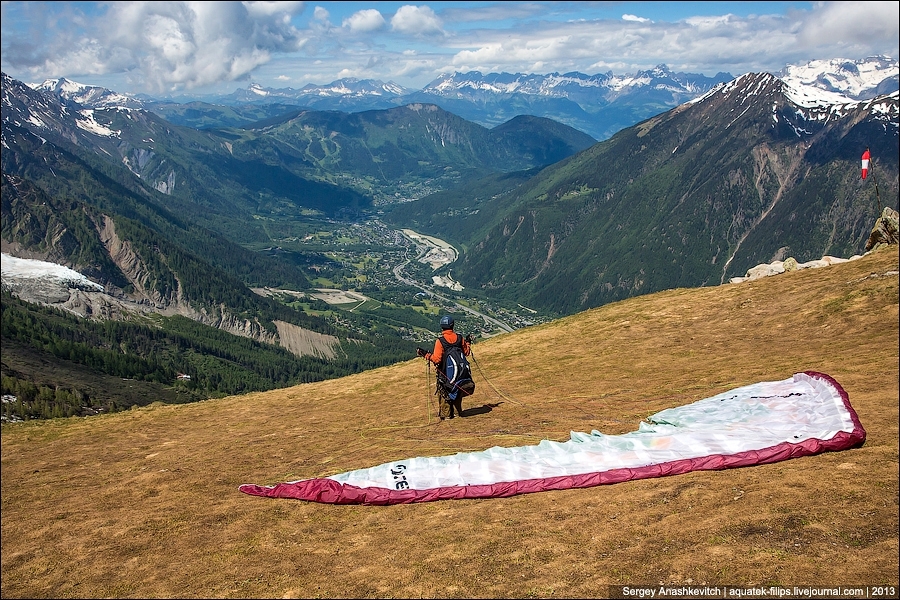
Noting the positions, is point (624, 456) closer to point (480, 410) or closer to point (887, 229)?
point (480, 410)

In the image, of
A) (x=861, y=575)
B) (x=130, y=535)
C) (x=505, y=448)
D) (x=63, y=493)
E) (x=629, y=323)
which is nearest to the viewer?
(x=861, y=575)

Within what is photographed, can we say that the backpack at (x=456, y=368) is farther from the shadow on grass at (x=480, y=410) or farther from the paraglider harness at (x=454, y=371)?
the shadow on grass at (x=480, y=410)

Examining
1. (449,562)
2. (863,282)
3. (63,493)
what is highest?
(863,282)

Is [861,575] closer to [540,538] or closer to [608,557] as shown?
[608,557]

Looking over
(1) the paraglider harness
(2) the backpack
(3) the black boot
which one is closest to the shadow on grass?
(3) the black boot

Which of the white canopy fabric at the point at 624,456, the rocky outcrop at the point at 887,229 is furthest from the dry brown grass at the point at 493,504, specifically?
the rocky outcrop at the point at 887,229

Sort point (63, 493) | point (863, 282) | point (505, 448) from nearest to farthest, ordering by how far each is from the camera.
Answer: point (505, 448) < point (63, 493) < point (863, 282)

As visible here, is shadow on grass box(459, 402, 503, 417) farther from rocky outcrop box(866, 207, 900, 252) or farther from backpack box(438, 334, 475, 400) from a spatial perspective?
rocky outcrop box(866, 207, 900, 252)

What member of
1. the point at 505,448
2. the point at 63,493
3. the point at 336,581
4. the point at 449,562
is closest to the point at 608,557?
the point at 449,562
